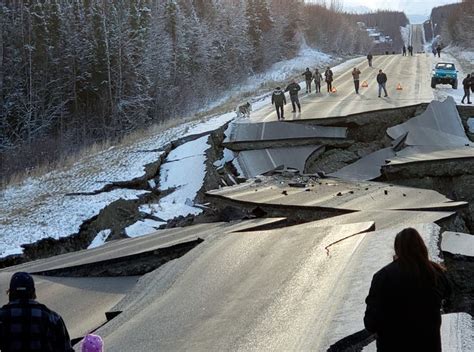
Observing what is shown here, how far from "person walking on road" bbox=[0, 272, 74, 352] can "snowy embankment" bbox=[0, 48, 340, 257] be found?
779cm

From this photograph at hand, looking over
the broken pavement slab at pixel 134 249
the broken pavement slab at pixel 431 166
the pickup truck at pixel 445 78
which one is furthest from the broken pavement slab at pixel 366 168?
the pickup truck at pixel 445 78

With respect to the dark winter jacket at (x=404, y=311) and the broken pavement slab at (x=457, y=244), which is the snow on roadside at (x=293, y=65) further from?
the dark winter jacket at (x=404, y=311)

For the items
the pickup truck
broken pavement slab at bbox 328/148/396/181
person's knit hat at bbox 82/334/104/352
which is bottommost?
broken pavement slab at bbox 328/148/396/181

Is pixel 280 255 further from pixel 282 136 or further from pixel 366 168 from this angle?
pixel 282 136

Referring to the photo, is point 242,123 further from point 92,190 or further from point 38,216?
point 38,216

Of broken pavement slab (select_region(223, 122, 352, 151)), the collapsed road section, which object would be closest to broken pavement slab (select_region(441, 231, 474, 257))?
the collapsed road section

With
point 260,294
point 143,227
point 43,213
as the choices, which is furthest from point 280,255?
point 43,213

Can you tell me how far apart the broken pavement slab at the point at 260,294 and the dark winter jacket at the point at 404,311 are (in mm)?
1532

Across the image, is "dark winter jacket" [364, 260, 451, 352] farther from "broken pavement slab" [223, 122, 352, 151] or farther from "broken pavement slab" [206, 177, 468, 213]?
"broken pavement slab" [223, 122, 352, 151]

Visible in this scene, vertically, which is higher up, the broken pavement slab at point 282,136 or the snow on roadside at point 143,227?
the broken pavement slab at point 282,136

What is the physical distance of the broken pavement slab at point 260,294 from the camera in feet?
19.0

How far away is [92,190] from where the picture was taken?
1497 centimetres

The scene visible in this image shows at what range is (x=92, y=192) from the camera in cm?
1487

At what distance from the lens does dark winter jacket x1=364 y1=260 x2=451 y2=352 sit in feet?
12.5
